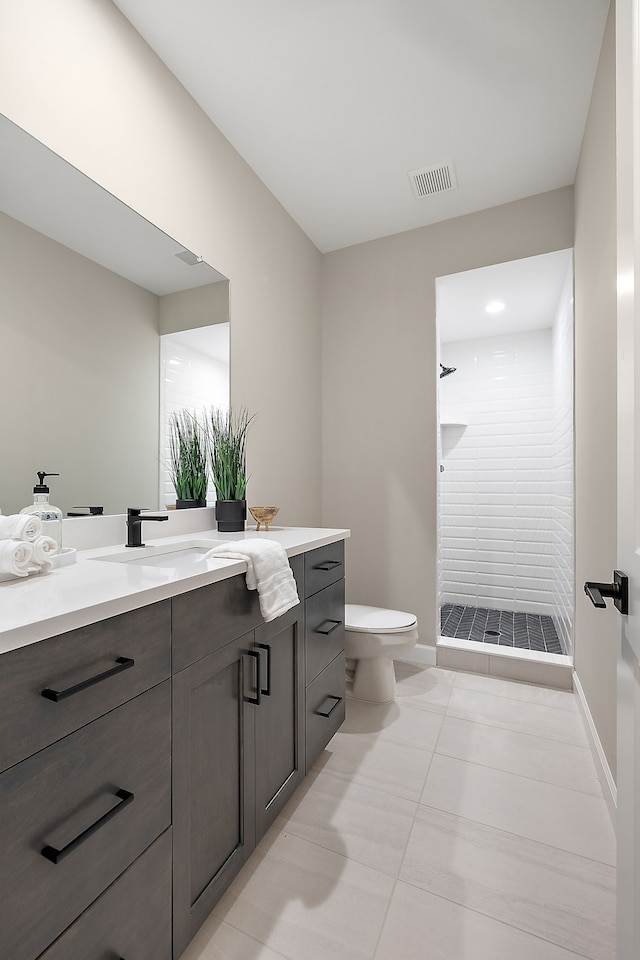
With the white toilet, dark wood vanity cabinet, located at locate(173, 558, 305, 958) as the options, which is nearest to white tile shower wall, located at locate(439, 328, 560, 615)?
the white toilet

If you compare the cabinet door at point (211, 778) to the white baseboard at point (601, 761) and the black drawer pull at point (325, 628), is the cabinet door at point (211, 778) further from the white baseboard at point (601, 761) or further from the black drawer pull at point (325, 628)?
the white baseboard at point (601, 761)

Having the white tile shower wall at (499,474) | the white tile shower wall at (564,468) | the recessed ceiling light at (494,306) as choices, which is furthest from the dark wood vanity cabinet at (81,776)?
the white tile shower wall at (499,474)

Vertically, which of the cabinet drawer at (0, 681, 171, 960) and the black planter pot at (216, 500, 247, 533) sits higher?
the black planter pot at (216, 500, 247, 533)

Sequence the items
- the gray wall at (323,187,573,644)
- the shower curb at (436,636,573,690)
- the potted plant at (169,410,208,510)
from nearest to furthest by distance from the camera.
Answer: the potted plant at (169,410,208,510) → the shower curb at (436,636,573,690) → the gray wall at (323,187,573,644)

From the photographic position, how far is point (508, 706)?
90.3 inches

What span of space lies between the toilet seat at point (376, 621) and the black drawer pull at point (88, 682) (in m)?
1.53

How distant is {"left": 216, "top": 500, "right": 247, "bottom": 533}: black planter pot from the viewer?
194cm

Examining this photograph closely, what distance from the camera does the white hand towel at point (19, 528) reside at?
3.29ft

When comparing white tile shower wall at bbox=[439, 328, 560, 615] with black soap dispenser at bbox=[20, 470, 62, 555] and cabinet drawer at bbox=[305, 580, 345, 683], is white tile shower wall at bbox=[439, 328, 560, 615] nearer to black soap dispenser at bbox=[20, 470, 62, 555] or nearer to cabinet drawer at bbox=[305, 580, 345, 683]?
cabinet drawer at bbox=[305, 580, 345, 683]

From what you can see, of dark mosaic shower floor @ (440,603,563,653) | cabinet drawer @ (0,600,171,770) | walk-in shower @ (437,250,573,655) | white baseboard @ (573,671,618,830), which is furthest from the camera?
walk-in shower @ (437,250,573,655)

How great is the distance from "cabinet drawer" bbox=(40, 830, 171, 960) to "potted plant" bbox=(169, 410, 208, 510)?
1.22 m

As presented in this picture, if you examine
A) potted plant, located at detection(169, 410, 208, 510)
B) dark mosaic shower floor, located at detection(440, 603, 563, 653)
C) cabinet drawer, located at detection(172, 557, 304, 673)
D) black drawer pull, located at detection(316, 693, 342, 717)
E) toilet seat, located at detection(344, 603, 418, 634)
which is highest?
potted plant, located at detection(169, 410, 208, 510)

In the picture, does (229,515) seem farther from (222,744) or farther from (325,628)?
(222,744)

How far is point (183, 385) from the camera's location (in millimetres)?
1903
